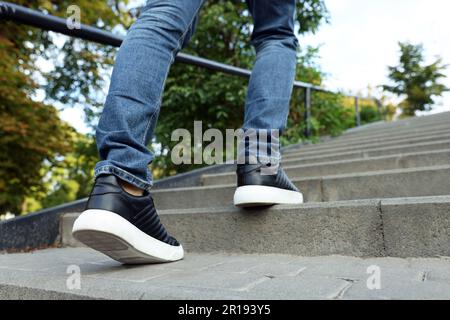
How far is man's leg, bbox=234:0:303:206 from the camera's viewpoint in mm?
1290

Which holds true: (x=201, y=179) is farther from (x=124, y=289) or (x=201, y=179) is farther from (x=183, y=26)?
(x=124, y=289)

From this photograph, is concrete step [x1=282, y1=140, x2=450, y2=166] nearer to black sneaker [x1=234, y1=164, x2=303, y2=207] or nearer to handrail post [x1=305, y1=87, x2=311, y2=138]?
handrail post [x1=305, y1=87, x2=311, y2=138]

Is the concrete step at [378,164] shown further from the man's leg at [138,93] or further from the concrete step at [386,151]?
the man's leg at [138,93]

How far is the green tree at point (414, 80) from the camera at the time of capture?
17.2 meters

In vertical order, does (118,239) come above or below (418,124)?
below

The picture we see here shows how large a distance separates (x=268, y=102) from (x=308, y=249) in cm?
50

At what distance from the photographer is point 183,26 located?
1199 mm

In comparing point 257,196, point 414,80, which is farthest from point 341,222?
point 414,80

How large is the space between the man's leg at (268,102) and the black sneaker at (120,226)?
0.33 m

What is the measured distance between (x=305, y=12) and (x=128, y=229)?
4657 mm

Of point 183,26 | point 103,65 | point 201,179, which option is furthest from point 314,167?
point 103,65

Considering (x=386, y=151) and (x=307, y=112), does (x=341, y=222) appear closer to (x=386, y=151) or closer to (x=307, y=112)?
(x=386, y=151)

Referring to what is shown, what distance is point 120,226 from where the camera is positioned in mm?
993
